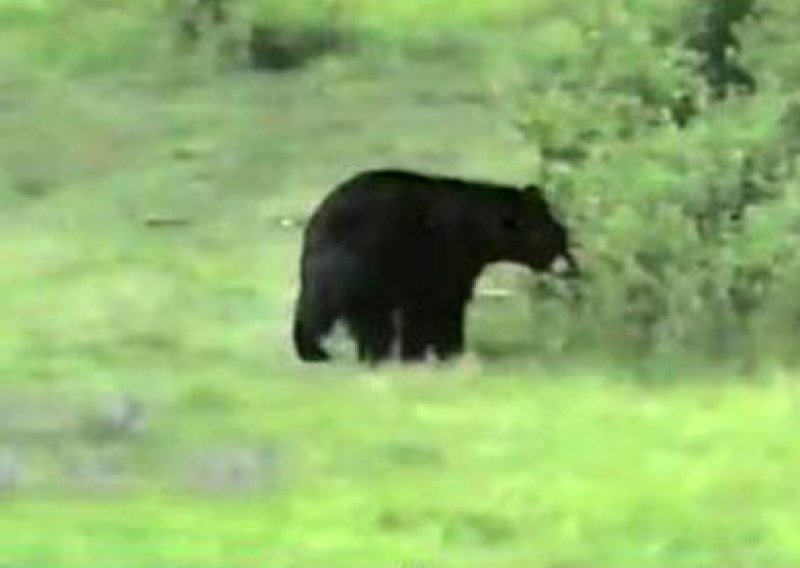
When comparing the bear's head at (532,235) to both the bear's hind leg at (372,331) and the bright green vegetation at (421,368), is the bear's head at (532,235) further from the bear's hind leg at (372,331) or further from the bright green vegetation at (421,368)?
the bear's hind leg at (372,331)

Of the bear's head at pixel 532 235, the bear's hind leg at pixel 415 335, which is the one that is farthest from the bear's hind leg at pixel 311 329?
the bear's head at pixel 532 235

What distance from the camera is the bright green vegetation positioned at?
8633 mm

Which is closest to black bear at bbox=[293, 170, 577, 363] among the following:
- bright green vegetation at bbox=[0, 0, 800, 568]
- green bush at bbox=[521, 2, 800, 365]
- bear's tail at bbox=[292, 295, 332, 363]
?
bear's tail at bbox=[292, 295, 332, 363]

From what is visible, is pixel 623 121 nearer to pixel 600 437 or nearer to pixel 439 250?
pixel 439 250

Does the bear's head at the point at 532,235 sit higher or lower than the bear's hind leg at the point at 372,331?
higher

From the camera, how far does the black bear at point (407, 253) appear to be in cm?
1184

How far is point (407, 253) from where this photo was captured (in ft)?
39.5

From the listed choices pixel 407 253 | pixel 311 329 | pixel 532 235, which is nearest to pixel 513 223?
pixel 532 235

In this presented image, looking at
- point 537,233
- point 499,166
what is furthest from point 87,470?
point 499,166

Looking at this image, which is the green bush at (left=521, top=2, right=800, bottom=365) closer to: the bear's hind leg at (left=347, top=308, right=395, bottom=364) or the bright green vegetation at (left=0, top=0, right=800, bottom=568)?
the bright green vegetation at (left=0, top=0, right=800, bottom=568)

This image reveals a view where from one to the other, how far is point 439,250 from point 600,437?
254 centimetres

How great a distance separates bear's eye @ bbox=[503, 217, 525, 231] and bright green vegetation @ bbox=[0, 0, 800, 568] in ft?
0.66

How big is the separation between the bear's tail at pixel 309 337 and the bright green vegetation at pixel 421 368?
0.27ft

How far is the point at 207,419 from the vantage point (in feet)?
33.9
